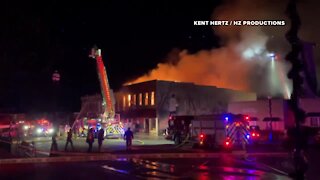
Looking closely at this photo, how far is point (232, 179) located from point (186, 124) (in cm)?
1538

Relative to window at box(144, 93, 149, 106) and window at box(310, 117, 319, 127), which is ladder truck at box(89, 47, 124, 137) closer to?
window at box(144, 93, 149, 106)

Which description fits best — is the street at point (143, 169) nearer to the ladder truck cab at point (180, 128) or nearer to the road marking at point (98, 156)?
the road marking at point (98, 156)

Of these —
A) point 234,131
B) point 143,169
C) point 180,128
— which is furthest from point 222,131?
point 143,169

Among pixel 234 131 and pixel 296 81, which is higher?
pixel 296 81

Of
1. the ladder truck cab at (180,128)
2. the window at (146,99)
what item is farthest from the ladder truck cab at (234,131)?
the window at (146,99)

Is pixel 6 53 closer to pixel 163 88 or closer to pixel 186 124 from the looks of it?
pixel 186 124

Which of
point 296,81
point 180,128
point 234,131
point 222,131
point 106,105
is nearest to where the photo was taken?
point 296,81

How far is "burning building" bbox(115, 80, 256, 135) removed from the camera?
147 ft

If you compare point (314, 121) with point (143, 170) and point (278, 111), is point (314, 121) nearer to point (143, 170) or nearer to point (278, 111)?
point (278, 111)

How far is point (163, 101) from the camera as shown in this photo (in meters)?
45.1

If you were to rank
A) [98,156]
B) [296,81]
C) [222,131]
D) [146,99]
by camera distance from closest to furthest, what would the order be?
[296,81]
[98,156]
[222,131]
[146,99]

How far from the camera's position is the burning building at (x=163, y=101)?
44.9 meters

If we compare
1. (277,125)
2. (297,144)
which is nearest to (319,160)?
(297,144)

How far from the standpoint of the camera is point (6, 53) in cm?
1476
